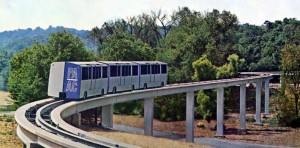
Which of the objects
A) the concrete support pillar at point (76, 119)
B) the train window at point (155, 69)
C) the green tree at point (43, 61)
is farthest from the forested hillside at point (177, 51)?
the concrete support pillar at point (76, 119)

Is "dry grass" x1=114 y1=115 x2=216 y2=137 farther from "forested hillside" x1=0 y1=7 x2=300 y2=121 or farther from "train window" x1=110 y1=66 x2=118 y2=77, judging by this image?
"train window" x1=110 y1=66 x2=118 y2=77

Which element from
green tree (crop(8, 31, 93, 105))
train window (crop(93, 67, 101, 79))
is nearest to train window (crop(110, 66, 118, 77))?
train window (crop(93, 67, 101, 79))

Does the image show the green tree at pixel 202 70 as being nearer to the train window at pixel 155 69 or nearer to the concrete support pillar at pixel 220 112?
the concrete support pillar at pixel 220 112

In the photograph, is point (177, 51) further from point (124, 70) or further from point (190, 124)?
point (124, 70)

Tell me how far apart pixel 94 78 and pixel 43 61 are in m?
24.7

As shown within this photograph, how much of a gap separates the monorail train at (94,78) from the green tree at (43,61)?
16606 millimetres

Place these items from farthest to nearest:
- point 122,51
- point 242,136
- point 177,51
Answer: point 177,51
point 122,51
point 242,136

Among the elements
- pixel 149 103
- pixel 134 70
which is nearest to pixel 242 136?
pixel 149 103

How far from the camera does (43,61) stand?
61.6 meters

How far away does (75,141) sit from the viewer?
70.8 feet

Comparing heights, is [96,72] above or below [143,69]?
below

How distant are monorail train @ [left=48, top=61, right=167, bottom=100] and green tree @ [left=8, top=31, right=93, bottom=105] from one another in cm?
1661

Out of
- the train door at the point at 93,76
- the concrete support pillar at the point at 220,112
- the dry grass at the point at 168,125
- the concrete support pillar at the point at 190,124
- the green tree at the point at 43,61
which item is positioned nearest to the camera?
the train door at the point at 93,76

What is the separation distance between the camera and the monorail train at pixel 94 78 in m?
36.0
